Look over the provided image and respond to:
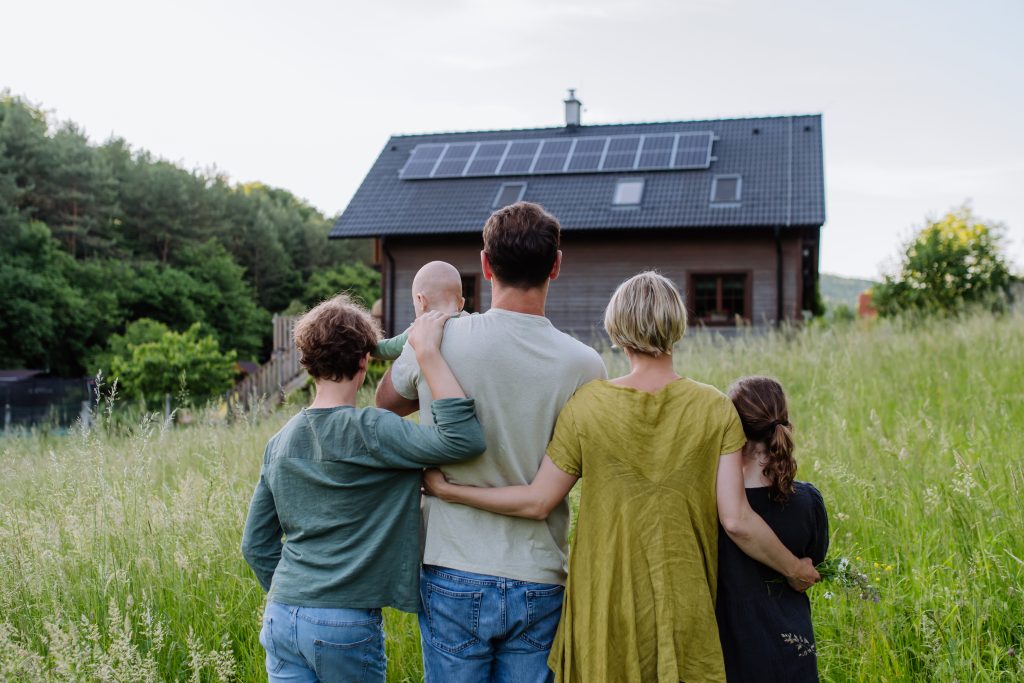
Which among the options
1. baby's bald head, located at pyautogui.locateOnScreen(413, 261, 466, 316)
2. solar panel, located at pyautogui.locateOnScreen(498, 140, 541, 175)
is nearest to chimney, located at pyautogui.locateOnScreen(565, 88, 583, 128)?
solar panel, located at pyautogui.locateOnScreen(498, 140, 541, 175)

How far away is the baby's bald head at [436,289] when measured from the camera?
250cm

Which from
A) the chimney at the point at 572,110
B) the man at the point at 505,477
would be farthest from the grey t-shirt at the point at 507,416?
the chimney at the point at 572,110

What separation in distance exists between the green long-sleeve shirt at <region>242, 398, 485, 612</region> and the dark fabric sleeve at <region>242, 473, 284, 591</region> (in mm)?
87

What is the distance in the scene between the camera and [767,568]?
2314 mm

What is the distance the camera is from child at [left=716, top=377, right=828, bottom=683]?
2262mm

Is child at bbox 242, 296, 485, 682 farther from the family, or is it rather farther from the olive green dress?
the olive green dress

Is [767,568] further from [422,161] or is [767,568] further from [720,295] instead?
[422,161]

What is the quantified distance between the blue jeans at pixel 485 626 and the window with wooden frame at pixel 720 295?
17.1 m

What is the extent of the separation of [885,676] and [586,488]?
1.55m

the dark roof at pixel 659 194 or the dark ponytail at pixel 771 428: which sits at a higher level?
the dark roof at pixel 659 194

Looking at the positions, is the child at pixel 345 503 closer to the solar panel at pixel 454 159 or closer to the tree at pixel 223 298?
the solar panel at pixel 454 159

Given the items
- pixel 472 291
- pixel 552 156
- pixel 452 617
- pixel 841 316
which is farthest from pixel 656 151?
pixel 452 617

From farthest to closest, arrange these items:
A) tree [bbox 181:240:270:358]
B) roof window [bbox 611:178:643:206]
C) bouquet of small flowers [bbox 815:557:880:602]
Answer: tree [bbox 181:240:270:358] → roof window [bbox 611:178:643:206] → bouquet of small flowers [bbox 815:557:880:602]

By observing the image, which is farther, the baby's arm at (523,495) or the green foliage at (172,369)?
the green foliage at (172,369)
